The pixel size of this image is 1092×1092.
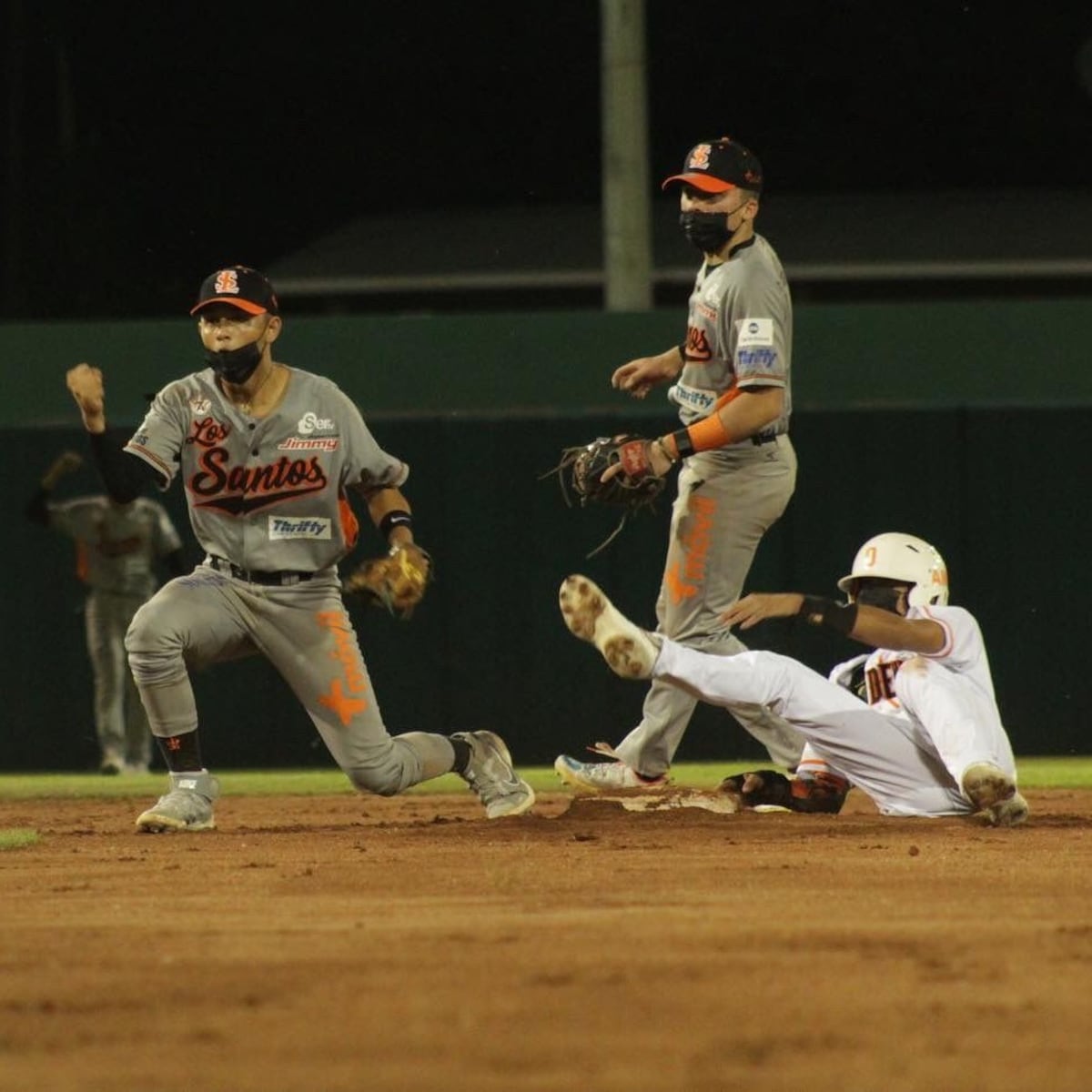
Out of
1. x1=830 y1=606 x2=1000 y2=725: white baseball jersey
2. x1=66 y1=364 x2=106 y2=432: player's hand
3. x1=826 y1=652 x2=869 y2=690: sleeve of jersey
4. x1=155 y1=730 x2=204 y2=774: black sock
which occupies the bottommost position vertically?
x1=155 y1=730 x2=204 y2=774: black sock

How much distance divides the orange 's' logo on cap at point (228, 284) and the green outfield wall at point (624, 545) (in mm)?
4396

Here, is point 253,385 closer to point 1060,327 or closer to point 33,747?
point 33,747

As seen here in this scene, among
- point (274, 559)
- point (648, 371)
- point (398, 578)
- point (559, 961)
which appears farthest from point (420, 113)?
point (559, 961)

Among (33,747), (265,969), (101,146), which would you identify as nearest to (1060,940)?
(265,969)

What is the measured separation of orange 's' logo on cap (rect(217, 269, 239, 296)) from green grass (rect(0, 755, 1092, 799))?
362cm

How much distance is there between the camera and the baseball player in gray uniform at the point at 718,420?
7984 millimetres

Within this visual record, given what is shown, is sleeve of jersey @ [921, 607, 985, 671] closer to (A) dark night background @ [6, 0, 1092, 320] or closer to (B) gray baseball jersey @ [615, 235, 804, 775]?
(B) gray baseball jersey @ [615, 235, 804, 775]

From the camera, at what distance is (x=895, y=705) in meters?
8.00

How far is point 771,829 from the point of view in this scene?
7793mm

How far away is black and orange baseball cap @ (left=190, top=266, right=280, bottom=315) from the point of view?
7711 mm

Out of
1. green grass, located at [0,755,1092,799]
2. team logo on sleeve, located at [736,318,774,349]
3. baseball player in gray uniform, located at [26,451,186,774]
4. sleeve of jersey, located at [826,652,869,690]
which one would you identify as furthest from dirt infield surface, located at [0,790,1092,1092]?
baseball player in gray uniform, located at [26,451,186,774]

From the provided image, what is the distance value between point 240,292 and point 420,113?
2362cm

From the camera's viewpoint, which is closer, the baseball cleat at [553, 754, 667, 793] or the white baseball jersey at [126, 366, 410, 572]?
the white baseball jersey at [126, 366, 410, 572]

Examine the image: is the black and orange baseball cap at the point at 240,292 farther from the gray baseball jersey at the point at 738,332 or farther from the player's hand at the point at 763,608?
the player's hand at the point at 763,608
